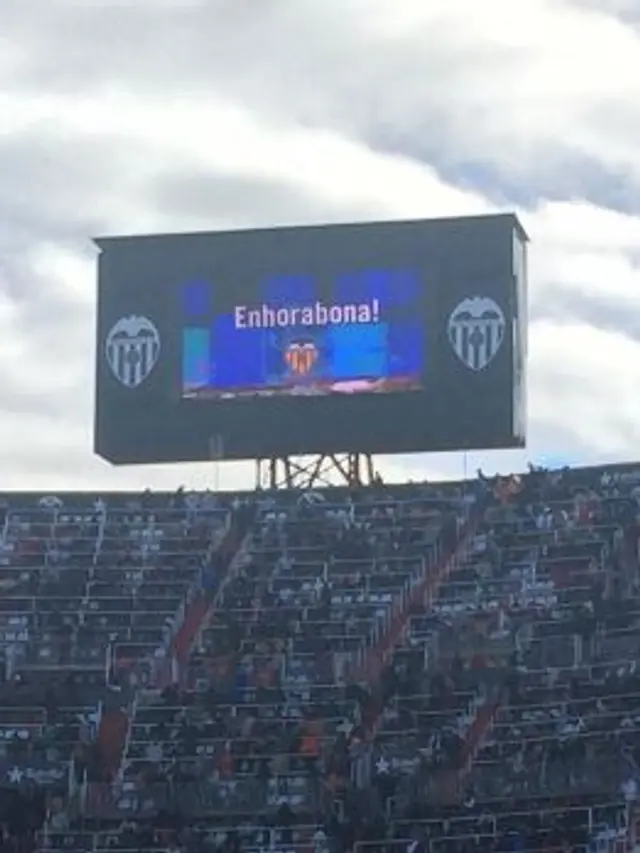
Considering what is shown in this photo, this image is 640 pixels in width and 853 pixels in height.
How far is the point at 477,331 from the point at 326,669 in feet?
26.6

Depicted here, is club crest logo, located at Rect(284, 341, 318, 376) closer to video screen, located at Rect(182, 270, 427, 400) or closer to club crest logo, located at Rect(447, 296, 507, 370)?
video screen, located at Rect(182, 270, 427, 400)

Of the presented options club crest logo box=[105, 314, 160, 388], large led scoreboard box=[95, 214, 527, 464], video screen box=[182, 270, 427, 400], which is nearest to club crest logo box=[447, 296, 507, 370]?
large led scoreboard box=[95, 214, 527, 464]

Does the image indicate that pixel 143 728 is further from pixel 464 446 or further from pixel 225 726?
pixel 464 446

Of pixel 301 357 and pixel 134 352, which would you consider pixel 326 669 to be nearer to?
pixel 301 357

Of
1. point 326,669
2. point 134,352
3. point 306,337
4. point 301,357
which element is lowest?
point 326,669

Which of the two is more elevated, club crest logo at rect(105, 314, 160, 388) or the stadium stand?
club crest logo at rect(105, 314, 160, 388)

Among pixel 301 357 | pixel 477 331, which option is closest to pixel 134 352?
pixel 301 357

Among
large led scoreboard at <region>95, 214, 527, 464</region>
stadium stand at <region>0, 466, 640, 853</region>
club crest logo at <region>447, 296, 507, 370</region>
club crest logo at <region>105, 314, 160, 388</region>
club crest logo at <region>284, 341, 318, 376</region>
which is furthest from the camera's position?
club crest logo at <region>105, 314, 160, 388</region>

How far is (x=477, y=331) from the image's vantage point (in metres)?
56.2

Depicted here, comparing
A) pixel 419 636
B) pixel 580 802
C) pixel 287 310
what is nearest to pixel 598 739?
pixel 580 802

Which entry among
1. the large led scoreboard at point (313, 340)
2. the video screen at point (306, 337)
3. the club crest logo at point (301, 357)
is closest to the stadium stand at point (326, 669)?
the large led scoreboard at point (313, 340)

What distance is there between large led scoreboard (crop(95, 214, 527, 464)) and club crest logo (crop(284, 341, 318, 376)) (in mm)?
29

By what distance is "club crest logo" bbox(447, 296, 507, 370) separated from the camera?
184 ft

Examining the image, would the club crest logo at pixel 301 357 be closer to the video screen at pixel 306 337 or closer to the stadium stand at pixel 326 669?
the video screen at pixel 306 337
